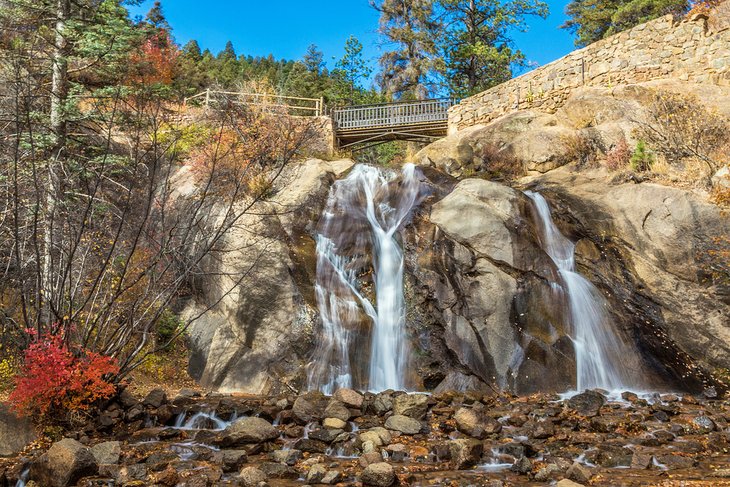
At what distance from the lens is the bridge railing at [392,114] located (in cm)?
2303

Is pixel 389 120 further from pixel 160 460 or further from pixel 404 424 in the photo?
pixel 160 460

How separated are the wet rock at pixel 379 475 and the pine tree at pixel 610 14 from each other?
2734 cm

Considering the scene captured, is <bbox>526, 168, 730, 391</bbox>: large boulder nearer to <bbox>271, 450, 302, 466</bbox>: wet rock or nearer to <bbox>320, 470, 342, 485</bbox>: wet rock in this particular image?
<bbox>320, 470, 342, 485</bbox>: wet rock

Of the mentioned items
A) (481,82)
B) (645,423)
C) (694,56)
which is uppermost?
(481,82)

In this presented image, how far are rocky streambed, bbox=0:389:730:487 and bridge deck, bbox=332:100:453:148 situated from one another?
16.5 metres

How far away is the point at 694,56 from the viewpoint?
15531mm

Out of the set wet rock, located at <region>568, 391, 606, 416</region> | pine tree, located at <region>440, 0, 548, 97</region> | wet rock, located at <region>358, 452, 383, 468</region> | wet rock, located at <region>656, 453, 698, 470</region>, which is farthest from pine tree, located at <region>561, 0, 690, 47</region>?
wet rock, located at <region>358, 452, 383, 468</region>

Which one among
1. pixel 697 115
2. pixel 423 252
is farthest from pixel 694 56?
pixel 423 252

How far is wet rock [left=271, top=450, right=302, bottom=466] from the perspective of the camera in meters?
5.88

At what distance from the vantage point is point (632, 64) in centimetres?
1686

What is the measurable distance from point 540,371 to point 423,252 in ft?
11.8

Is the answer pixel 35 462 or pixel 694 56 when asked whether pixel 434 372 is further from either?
pixel 694 56

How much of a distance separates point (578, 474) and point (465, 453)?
1235 millimetres

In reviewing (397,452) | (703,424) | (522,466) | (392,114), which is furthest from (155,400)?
(392,114)
